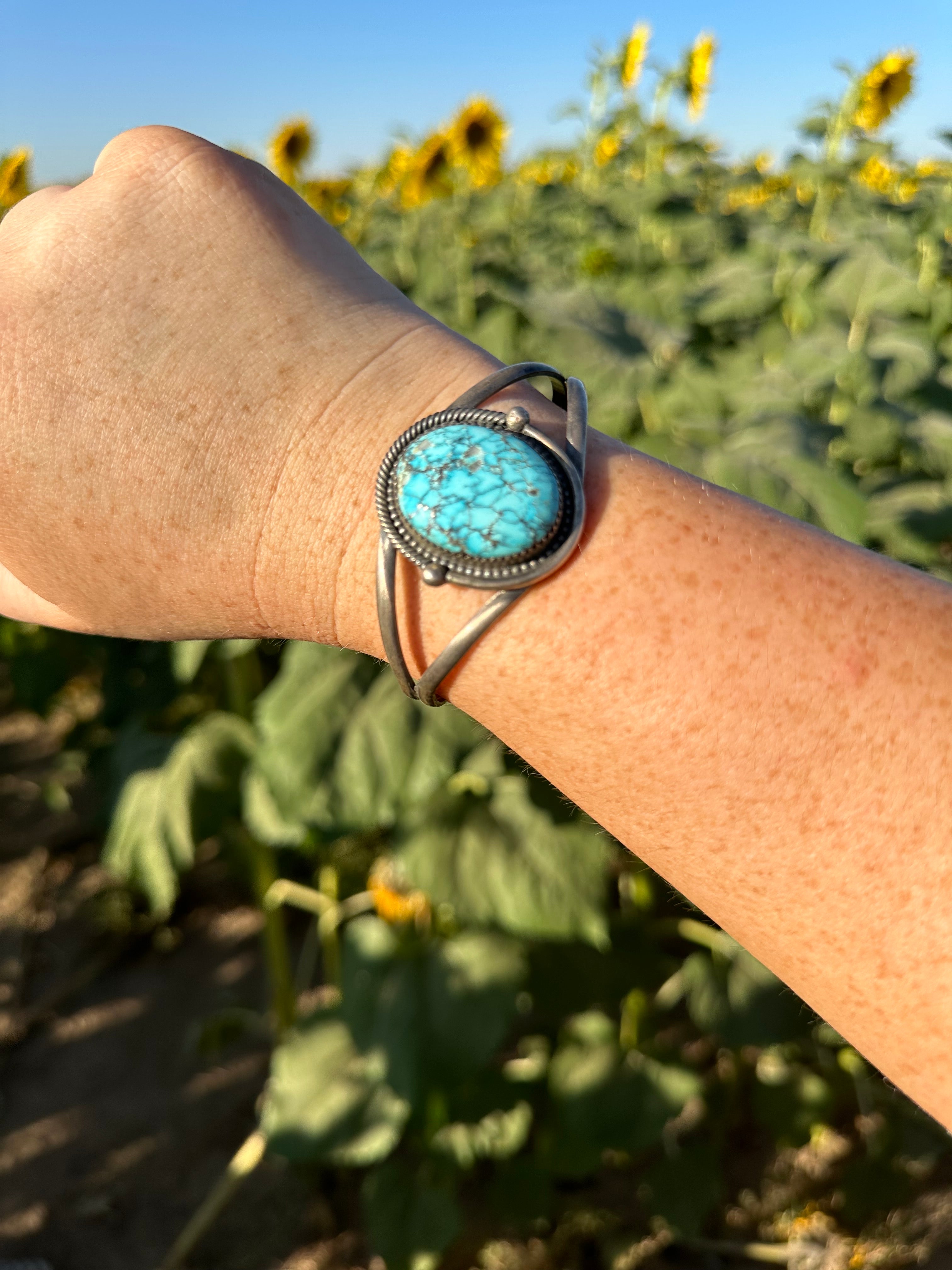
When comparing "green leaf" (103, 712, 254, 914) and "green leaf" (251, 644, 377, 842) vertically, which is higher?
"green leaf" (251, 644, 377, 842)

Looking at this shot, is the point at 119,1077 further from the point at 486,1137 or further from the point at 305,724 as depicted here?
the point at 305,724

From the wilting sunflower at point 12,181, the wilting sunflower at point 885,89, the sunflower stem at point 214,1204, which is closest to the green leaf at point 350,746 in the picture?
the sunflower stem at point 214,1204

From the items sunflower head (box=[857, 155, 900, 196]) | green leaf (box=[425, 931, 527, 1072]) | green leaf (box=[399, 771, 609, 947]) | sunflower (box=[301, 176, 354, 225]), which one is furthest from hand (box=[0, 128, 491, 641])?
sunflower head (box=[857, 155, 900, 196])

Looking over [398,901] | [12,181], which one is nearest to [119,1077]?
[398,901]

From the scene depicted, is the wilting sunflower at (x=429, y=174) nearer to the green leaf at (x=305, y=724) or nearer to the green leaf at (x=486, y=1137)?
the green leaf at (x=305, y=724)

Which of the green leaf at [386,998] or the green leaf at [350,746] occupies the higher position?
the green leaf at [350,746]

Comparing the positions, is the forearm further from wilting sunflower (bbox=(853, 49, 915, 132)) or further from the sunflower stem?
wilting sunflower (bbox=(853, 49, 915, 132))

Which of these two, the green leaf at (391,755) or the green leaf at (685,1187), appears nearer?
the green leaf at (391,755)
